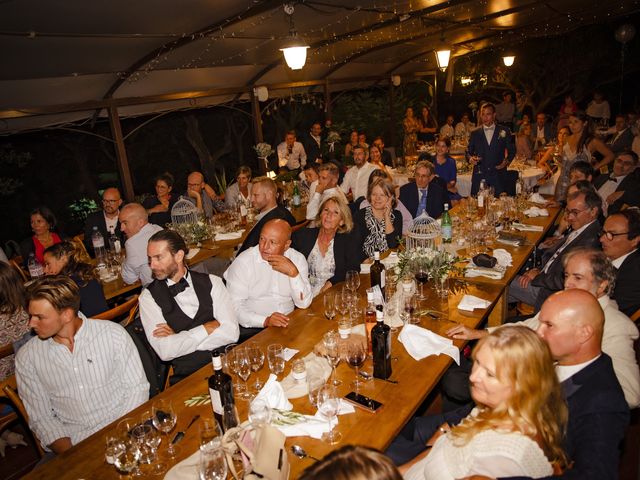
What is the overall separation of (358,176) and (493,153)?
2208 mm

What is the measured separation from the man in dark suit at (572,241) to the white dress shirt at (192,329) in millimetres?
2466

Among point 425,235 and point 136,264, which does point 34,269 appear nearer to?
point 136,264

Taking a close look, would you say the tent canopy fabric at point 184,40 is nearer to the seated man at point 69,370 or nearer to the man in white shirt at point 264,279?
the man in white shirt at point 264,279

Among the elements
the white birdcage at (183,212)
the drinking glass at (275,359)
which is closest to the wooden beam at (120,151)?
the white birdcage at (183,212)

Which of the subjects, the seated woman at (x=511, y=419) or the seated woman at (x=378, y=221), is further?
the seated woman at (x=378, y=221)

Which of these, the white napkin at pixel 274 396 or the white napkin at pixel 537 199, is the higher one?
the white napkin at pixel 537 199

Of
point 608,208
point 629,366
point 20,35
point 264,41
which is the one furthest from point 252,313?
point 264,41

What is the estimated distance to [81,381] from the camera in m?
2.53

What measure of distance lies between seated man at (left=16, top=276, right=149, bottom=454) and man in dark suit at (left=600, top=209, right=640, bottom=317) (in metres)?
3.25

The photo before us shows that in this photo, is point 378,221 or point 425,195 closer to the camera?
point 378,221

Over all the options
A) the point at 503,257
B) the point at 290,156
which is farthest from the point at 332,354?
the point at 290,156

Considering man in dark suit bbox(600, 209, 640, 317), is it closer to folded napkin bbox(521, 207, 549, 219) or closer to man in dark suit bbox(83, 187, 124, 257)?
folded napkin bbox(521, 207, 549, 219)

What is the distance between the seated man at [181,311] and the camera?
113 inches

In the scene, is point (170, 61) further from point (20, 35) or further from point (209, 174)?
point (209, 174)
